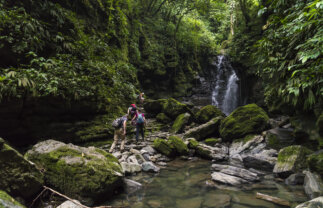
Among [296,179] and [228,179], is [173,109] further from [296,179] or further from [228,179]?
[296,179]

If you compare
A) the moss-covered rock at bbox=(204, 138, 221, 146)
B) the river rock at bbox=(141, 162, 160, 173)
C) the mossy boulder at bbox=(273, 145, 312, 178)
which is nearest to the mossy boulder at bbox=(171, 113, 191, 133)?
the moss-covered rock at bbox=(204, 138, 221, 146)

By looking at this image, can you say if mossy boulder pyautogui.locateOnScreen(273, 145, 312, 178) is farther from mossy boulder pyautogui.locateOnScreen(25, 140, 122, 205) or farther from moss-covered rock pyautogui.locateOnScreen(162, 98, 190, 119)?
moss-covered rock pyautogui.locateOnScreen(162, 98, 190, 119)

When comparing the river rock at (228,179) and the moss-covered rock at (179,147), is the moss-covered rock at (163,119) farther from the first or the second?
the river rock at (228,179)

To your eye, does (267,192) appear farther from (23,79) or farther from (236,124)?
(23,79)

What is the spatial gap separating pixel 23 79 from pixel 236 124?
28.3 ft

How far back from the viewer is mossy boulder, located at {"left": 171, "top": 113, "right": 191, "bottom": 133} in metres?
11.5

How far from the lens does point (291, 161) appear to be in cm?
490

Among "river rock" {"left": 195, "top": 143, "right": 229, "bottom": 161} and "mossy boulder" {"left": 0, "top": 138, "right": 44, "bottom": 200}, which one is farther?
"river rock" {"left": 195, "top": 143, "right": 229, "bottom": 161}

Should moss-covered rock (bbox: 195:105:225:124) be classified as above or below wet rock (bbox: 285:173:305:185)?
above

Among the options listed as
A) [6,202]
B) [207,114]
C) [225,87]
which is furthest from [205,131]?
[225,87]

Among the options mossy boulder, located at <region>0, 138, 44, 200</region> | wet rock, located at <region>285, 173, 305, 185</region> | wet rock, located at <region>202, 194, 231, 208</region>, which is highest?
mossy boulder, located at <region>0, 138, 44, 200</region>

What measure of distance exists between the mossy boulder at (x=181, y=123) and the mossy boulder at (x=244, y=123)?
2.83 metres

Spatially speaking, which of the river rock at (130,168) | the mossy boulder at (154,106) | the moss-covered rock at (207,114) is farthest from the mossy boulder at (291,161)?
the mossy boulder at (154,106)

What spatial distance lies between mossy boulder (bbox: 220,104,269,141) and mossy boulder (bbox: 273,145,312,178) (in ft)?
10.9
